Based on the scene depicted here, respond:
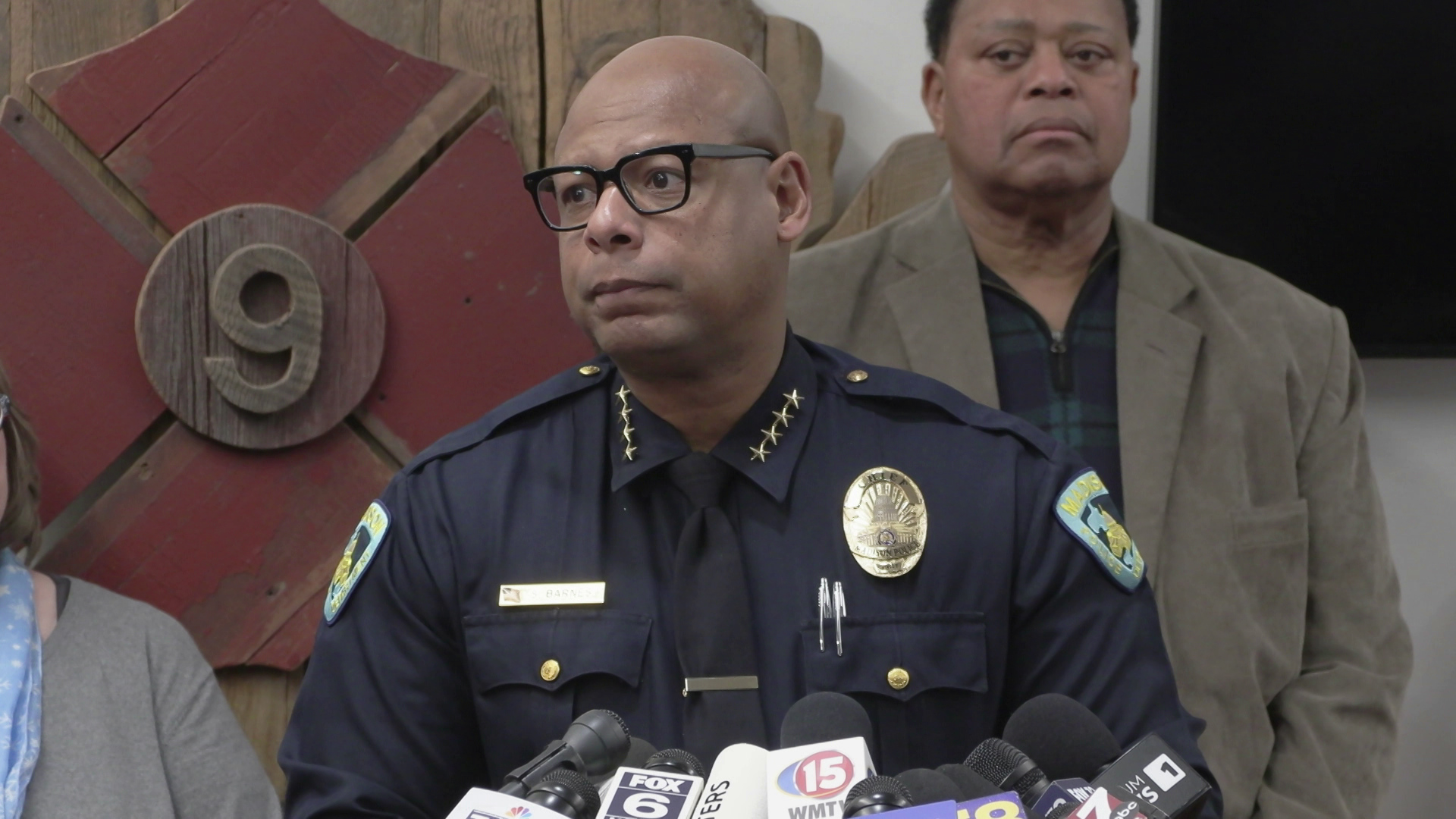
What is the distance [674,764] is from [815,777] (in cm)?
13

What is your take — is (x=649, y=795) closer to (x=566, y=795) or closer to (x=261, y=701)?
(x=566, y=795)

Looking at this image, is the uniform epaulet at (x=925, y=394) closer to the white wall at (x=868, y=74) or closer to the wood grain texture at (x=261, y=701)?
the white wall at (x=868, y=74)

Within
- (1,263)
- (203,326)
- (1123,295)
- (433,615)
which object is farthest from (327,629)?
(1123,295)

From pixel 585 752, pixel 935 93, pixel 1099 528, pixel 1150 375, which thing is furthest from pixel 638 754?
pixel 935 93

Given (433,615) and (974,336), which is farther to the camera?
(974,336)

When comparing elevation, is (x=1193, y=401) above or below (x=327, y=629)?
above

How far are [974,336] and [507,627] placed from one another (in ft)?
2.93

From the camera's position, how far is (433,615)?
4.60 feet

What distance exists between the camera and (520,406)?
156 centimetres

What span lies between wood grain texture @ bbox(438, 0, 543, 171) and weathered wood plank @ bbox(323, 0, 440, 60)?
0.05 feet

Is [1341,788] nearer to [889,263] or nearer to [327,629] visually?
[889,263]

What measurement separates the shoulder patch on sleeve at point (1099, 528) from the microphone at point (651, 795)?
25.6 inches

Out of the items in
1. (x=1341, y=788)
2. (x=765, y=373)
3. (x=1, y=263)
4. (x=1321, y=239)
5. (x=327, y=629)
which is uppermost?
(x=1321, y=239)

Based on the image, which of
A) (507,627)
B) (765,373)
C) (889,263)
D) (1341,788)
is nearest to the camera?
(507,627)
